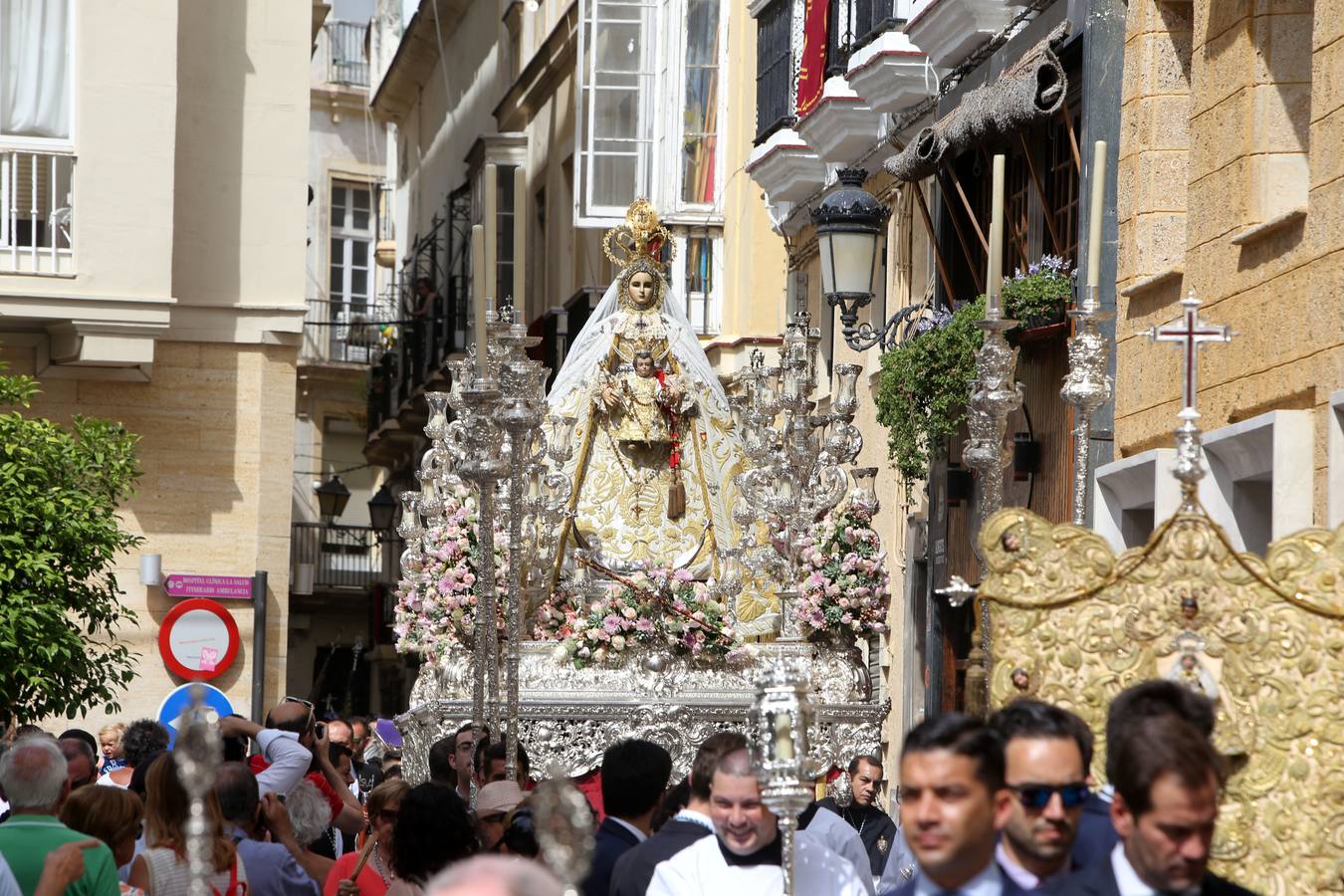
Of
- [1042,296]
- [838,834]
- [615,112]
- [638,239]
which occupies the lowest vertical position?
[838,834]

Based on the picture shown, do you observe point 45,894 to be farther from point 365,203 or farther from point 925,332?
point 365,203

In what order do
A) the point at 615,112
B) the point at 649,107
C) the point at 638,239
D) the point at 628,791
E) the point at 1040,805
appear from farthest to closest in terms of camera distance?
the point at 615,112, the point at 649,107, the point at 638,239, the point at 628,791, the point at 1040,805

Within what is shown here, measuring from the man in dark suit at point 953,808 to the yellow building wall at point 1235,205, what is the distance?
5.69 meters

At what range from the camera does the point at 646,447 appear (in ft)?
40.9

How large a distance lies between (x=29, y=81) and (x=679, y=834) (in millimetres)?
13843

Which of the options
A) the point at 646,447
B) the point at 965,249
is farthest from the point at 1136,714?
the point at 965,249

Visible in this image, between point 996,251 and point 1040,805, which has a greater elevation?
point 996,251

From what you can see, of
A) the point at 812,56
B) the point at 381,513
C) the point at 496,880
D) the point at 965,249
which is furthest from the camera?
the point at 381,513

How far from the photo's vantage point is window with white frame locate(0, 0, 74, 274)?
18.9 m

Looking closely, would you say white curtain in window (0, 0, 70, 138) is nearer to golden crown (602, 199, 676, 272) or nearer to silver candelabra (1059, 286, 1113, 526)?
golden crown (602, 199, 676, 272)

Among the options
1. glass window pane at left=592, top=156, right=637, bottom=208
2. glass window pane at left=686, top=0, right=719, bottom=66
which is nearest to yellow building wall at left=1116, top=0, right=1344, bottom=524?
glass window pane at left=686, top=0, right=719, bottom=66

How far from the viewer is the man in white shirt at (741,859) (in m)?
6.03

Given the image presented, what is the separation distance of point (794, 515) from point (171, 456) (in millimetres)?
9089

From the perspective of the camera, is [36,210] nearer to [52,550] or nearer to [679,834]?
[52,550]
